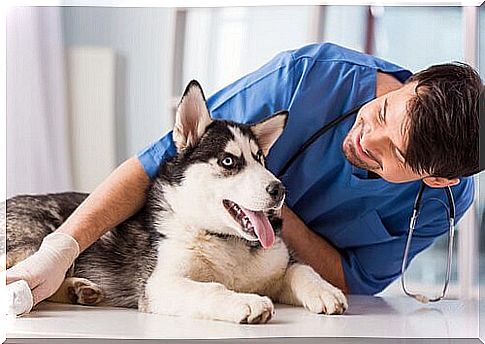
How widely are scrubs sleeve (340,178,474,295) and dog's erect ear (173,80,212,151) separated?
13.2 inches

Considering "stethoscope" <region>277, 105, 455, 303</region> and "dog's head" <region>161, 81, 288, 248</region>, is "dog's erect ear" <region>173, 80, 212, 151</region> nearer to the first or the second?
"dog's head" <region>161, 81, 288, 248</region>

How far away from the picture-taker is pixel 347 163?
1.28 metres

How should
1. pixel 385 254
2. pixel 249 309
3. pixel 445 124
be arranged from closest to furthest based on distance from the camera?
pixel 249 309 → pixel 445 124 → pixel 385 254

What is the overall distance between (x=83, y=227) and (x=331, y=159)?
1.32 ft

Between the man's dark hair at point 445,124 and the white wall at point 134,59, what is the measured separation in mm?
414

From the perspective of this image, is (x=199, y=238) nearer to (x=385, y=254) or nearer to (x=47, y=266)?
(x=47, y=266)

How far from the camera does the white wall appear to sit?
134 centimetres

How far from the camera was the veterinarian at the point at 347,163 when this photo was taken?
1.15 meters

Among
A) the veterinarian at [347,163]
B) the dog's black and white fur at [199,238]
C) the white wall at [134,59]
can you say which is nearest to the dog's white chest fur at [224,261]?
the dog's black and white fur at [199,238]

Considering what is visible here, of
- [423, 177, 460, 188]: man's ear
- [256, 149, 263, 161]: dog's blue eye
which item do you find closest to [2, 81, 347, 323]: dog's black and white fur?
[256, 149, 263, 161]: dog's blue eye

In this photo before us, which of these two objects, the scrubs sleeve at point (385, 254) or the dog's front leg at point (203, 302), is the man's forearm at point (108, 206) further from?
the scrubs sleeve at point (385, 254)

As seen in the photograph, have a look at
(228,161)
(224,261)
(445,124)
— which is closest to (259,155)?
(228,161)

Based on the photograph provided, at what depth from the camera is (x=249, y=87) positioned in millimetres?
1276

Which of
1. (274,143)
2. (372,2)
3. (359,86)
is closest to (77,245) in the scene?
(274,143)
